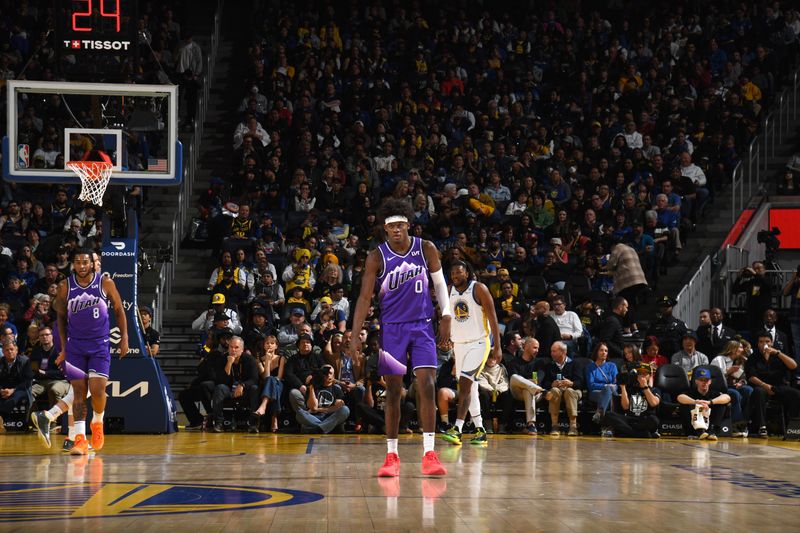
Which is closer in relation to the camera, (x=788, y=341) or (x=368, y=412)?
(x=368, y=412)

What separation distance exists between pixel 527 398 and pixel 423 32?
1260 centimetres

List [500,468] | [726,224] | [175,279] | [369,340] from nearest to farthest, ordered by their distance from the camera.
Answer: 1. [500,468]
2. [369,340]
3. [175,279]
4. [726,224]

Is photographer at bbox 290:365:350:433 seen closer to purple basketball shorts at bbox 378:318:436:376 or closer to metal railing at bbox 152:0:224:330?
metal railing at bbox 152:0:224:330

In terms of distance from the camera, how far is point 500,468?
31.3 ft

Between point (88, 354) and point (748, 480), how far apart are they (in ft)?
20.6

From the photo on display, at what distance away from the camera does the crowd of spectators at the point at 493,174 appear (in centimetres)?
1592

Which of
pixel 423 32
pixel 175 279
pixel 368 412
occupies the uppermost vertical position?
pixel 423 32

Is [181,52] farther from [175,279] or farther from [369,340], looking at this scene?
[369,340]

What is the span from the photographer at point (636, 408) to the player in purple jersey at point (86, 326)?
7.01 meters

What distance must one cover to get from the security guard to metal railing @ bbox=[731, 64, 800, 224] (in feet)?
17.1

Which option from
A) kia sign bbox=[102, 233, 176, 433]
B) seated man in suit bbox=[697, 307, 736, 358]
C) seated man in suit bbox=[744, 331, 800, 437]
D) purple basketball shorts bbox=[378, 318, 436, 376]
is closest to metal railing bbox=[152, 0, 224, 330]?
kia sign bbox=[102, 233, 176, 433]

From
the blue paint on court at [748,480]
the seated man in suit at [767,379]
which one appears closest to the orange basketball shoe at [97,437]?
the blue paint on court at [748,480]

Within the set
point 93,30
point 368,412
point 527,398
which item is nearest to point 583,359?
point 527,398

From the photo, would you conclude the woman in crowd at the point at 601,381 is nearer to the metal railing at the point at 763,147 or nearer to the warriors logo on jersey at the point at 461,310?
the warriors logo on jersey at the point at 461,310
